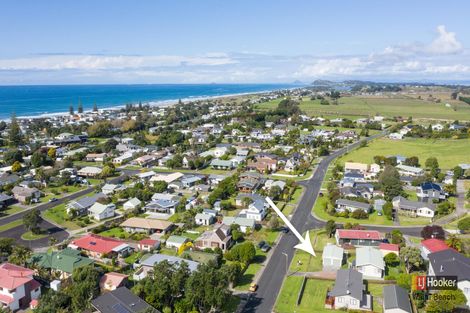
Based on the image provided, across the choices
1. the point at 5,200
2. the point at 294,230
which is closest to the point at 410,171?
the point at 294,230

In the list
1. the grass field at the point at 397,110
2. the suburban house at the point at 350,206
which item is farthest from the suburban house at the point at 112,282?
the grass field at the point at 397,110

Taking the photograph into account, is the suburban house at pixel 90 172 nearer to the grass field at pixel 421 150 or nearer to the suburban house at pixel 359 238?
the suburban house at pixel 359 238

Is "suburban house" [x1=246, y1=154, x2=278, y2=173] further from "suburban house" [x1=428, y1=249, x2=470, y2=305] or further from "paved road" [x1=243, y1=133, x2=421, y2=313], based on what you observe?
"suburban house" [x1=428, y1=249, x2=470, y2=305]

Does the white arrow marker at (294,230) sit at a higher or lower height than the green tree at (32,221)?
higher

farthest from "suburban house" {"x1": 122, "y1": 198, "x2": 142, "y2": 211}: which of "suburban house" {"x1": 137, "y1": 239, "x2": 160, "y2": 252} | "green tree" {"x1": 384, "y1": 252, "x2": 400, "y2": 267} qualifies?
"green tree" {"x1": 384, "y1": 252, "x2": 400, "y2": 267}

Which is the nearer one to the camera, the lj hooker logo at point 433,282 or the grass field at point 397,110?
the lj hooker logo at point 433,282

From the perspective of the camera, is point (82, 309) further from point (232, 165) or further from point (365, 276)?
point (232, 165)

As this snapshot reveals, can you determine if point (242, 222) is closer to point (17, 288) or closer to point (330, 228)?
point (330, 228)
